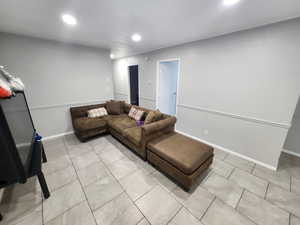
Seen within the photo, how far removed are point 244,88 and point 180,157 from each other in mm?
1892

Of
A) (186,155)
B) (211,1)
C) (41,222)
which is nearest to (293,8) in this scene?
(211,1)

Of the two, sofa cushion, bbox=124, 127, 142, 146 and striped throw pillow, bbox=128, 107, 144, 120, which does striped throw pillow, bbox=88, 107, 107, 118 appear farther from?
sofa cushion, bbox=124, 127, 142, 146

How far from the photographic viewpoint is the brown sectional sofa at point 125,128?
2314 millimetres

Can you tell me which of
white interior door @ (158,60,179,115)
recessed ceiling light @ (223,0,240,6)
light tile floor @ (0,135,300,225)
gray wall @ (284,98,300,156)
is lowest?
light tile floor @ (0,135,300,225)

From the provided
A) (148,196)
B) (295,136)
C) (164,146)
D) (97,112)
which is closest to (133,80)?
(97,112)

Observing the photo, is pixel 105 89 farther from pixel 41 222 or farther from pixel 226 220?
pixel 226 220

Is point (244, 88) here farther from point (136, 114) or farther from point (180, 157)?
point (136, 114)

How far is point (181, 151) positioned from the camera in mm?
1944

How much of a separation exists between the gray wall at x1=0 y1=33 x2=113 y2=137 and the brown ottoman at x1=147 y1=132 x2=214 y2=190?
292 centimetres

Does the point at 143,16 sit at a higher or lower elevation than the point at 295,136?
higher

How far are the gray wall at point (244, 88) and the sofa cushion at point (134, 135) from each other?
1.61 metres

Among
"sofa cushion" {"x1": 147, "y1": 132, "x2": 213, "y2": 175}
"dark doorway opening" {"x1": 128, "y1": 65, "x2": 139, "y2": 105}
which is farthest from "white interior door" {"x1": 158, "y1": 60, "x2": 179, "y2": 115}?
"sofa cushion" {"x1": 147, "y1": 132, "x2": 213, "y2": 175}

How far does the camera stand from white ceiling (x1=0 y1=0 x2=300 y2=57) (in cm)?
154

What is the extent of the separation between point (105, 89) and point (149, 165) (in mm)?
3142
